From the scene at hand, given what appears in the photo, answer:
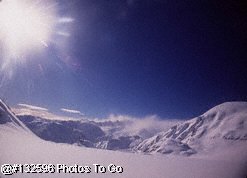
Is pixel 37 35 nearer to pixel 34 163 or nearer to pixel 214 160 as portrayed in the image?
pixel 34 163

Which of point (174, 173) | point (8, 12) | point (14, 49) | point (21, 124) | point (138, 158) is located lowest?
point (174, 173)

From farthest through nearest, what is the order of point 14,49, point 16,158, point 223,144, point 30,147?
1. point 223,144
2. point 14,49
3. point 30,147
4. point 16,158

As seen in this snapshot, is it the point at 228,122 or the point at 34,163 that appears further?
the point at 228,122

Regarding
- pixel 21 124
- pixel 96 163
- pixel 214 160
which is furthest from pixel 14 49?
pixel 214 160

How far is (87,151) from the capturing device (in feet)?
20.2

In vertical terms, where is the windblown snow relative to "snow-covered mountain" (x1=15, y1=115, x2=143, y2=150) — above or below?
below

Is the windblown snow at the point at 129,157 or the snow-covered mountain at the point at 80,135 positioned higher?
the snow-covered mountain at the point at 80,135

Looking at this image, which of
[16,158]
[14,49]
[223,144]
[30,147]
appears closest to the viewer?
[16,158]

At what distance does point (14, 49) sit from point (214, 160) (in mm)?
4847

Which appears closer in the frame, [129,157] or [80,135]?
[129,157]

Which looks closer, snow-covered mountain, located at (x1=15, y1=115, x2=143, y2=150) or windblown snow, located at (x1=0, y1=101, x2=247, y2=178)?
windblown snow, located at (x1=0, y1=101, x2=247, y2=178)

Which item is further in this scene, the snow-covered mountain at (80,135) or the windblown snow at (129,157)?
the snow-covered mountain at (80,135)

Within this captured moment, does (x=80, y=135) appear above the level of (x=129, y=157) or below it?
above

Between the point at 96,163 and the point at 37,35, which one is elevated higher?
the point at 37,35
